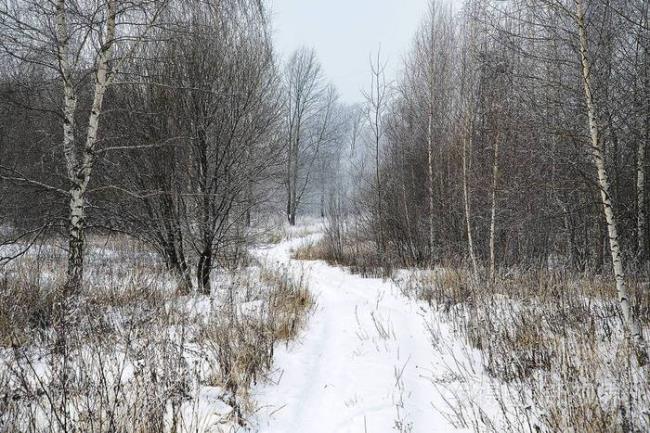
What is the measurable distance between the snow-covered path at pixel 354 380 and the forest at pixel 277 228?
0.03 meters

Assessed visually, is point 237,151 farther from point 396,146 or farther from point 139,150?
point 396,146

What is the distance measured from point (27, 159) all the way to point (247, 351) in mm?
9870

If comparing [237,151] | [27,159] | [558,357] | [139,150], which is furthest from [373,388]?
[27,159]

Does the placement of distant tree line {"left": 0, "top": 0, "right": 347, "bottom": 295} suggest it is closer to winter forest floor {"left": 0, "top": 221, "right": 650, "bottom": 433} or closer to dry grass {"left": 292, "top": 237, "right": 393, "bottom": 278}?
winter forest floor {"left": 0, "top": 221, "right": 650, "bottom": 433}

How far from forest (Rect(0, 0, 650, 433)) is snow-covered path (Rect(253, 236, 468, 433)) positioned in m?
0.03

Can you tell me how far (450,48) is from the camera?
33.6ft

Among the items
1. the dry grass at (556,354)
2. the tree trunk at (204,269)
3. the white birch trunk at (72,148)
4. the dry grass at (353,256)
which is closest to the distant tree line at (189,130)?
the tree trunk at (204,269)

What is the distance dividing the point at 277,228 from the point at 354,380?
4.68 metres

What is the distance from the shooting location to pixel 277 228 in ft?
25.5

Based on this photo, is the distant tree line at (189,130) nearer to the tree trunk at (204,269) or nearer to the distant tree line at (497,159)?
the tree trunk at (204,269)

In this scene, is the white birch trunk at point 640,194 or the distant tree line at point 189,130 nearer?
the distant tree line at point 189,130

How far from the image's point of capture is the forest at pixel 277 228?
108 inches

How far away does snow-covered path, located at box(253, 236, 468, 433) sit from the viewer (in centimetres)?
277

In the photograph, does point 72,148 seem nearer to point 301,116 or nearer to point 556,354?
point 556,354
